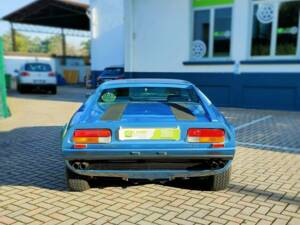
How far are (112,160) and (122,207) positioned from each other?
20.2 inches

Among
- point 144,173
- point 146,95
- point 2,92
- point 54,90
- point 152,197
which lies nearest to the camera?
point 144,173

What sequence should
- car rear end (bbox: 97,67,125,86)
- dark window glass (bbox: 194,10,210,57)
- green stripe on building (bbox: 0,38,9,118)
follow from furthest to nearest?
car rear end (bbox: 97,67,125,86), dark window glass (bbox: 194,10,210,57), green stripe on building (bbox: 0,38,9,118)

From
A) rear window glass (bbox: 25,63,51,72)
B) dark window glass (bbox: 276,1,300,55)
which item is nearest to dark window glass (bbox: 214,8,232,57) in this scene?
dark window glass (bbox: 276,1,300,55)

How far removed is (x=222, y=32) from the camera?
38.8ft

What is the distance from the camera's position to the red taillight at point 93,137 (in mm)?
3486

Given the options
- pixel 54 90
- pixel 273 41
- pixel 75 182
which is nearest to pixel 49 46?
pixel 54 90

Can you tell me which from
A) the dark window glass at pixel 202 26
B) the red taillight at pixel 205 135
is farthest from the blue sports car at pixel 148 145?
the dark window glass at pixel 202 26

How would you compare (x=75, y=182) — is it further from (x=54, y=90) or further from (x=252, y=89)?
(x=54, y=90)

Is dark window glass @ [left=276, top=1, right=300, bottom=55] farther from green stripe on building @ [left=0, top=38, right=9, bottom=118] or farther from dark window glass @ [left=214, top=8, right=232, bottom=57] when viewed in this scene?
green stripe on building @ [left=0, top=38, right=9, bottom=118]

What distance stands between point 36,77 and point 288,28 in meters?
12.4

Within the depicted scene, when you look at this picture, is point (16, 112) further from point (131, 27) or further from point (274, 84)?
point (274, 84)

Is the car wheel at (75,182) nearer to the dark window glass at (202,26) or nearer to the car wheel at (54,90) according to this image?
the dark window glass at (202,26)

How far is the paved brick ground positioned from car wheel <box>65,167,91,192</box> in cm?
7

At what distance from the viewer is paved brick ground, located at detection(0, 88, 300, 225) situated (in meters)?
3.37
